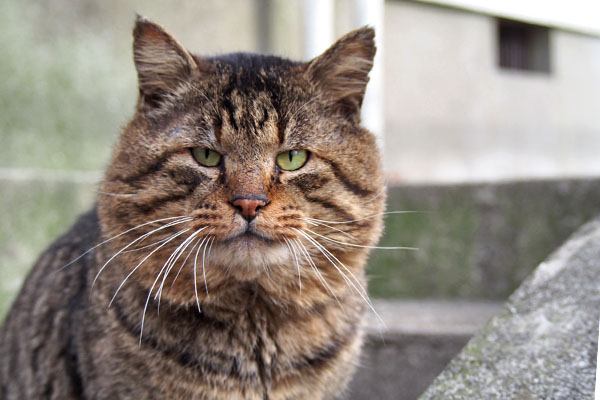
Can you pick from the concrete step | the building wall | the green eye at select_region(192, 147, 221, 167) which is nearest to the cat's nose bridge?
the green eye at select_region(192, 147, 221, 167)

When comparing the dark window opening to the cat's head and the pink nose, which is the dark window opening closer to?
the cat's head

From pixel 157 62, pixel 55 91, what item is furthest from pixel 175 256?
pixel 55 91

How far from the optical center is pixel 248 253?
56.9 inches

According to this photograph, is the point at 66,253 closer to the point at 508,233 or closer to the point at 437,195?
the point at 437,195

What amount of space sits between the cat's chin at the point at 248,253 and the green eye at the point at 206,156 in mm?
241

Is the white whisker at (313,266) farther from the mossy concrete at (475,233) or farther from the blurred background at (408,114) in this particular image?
the mossy concrete at (475,233)

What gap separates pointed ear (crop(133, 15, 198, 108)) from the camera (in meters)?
1.60

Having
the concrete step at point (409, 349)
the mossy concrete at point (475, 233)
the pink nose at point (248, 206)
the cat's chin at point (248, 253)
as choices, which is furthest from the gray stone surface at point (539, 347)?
the mossy concrete at point (475, 233)

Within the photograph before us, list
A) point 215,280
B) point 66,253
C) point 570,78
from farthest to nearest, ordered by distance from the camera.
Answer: point 570,78
point 66,253
point 215,280

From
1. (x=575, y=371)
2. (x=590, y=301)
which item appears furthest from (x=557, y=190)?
(x=575, y=371)

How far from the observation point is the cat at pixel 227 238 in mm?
1487

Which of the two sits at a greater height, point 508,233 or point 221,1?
point 221,1

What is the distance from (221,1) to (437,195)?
2.36m

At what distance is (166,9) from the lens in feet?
13.3
